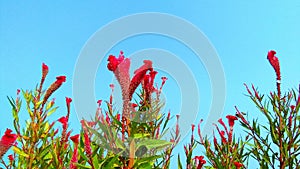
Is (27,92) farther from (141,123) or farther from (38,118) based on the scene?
(141,123)

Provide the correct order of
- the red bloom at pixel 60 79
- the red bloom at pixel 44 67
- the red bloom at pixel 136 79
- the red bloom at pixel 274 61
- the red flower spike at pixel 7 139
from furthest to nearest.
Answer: the red bloom at pixel 274 61 → the red bloom at pixel 44 67 → the red bloom at pixel 60 79 → the red flower spike at pixel 7 139 → the red bloom at pixel 136 79

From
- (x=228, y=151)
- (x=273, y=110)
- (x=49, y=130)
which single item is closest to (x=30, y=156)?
(x=49, y=130)

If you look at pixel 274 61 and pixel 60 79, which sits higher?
pixel 274 61

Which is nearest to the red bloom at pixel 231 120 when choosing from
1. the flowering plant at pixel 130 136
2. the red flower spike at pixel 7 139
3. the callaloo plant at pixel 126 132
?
the flowering plant at pixel 130 136

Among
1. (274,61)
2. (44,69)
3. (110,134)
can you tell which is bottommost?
(110,134)

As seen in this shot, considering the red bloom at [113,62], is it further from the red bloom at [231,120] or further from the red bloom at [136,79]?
the red bloom at [231,120]

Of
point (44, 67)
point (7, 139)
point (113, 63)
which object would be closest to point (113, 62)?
point (113, 63)

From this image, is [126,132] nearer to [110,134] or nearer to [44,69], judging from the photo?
[110,134]

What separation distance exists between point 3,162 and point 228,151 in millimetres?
1293

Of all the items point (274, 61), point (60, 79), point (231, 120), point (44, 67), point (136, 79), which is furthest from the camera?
point (231, 120)

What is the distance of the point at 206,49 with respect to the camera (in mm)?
1307

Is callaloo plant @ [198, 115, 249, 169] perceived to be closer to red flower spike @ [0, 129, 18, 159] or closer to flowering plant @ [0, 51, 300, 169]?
flowering plant @ [0, 51, 300, 169]

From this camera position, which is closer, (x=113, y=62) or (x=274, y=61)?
(x=113, y=62)

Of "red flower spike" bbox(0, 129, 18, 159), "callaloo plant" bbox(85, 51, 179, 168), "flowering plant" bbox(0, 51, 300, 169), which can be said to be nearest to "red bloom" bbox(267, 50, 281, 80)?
"flowering plant" bbox(0, 51, 300, 169)
